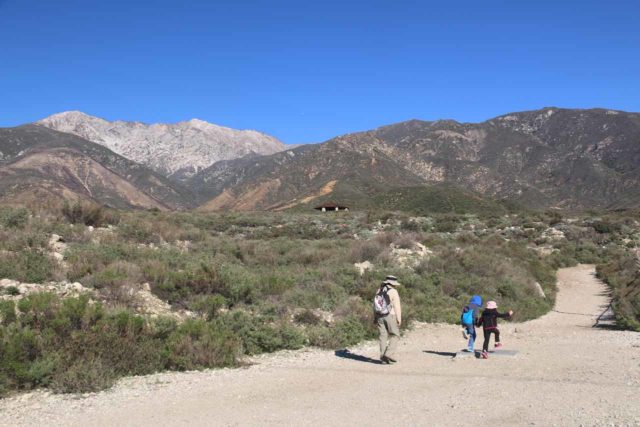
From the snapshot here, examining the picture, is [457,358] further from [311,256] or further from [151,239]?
[151,239]

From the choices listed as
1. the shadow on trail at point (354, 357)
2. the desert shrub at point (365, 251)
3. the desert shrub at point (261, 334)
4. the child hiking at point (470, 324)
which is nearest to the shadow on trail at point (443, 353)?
the child hiking at point (470, 324)

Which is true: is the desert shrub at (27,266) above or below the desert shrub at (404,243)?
below

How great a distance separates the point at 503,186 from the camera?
128 meters

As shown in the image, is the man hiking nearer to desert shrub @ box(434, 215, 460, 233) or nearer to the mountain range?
desert shrub @ box(434, 215, 460, 233)

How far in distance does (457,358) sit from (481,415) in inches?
145

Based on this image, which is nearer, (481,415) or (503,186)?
(481,415)

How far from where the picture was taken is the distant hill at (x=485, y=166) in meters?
114

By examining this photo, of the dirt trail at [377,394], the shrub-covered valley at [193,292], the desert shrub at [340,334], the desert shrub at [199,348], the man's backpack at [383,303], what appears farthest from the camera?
the desert shrub at [340,334]

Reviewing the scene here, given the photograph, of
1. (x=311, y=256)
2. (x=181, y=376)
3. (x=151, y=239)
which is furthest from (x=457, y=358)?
(x=151, y=239)

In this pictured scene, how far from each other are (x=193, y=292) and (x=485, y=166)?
137368mm

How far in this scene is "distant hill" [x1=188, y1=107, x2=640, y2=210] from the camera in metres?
114

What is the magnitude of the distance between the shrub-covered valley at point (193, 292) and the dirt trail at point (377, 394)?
562 mm

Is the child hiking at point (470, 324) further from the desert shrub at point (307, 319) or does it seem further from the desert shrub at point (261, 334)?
the desert shrub at point (307, 319)

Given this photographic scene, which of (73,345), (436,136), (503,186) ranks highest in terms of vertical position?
(436,136)
